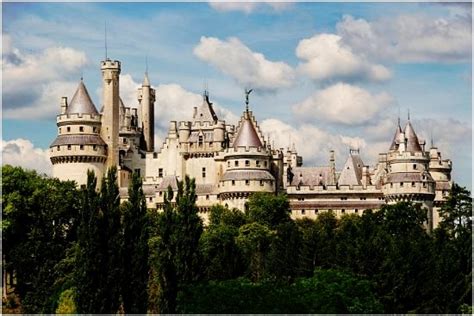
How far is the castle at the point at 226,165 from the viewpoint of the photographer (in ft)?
346

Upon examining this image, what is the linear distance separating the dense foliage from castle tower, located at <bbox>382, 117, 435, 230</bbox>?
662 inches

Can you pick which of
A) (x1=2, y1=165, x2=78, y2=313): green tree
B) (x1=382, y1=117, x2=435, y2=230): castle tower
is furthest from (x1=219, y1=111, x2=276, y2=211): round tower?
(x1=2, y1=165, x2=78, y2=313): green tree

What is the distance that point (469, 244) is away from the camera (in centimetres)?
6988

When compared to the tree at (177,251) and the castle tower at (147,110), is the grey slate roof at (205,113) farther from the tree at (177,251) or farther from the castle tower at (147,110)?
the tree at (177,251)

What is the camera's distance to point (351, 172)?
11300 cm

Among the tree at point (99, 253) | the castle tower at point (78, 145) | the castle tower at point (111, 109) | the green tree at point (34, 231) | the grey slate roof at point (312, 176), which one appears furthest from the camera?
the grey slate roof at point (312, 176)

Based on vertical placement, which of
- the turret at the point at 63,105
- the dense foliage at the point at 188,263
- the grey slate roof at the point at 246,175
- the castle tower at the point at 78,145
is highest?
the turret at the point at 63,105

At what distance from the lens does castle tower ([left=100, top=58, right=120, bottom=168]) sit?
10962 centimetres

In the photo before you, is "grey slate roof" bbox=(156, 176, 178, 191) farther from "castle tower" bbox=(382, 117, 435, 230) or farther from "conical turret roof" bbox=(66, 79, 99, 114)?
"castle tower" bbox=(382, 117, 435, 230)

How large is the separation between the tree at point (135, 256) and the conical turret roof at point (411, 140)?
5150cm

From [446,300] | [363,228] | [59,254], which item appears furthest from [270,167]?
[446,300]

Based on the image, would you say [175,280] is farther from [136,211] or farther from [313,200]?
[313,200]

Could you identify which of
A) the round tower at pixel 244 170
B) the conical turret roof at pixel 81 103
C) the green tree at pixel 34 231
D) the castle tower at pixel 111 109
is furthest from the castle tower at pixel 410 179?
the green tree at pixel 34 231

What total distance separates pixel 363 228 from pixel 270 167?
28.6 metres
